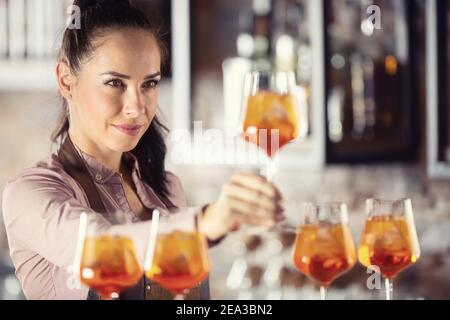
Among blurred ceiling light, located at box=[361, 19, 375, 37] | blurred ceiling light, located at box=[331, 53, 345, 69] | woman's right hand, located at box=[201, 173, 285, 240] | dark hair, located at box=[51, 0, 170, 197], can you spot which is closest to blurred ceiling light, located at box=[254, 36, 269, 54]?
blurred ceiling light, located at box=[331, 53, 345, 69]

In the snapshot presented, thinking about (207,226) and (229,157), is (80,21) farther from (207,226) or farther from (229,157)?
(229,157)

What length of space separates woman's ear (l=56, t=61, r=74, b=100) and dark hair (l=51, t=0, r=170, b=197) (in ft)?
0.04

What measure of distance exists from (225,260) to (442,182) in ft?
2.63

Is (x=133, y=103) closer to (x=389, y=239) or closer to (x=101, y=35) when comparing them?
(x=101, y=35)

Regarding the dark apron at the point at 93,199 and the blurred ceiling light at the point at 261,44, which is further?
the blurred ceiling light at the point at 261,44

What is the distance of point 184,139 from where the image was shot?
8.18ft

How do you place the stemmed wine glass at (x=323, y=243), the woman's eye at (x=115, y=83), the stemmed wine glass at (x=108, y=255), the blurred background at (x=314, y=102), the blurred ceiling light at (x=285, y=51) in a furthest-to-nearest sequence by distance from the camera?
the blurred ceiling light at (x=285, y=51) < the blurred background at (x=314, y=102) < the woman's eye at (x=115, y=83) < the stemmed wine glass at (x=323, y=243) < the stemmed wine glass at (x=108, y=255)

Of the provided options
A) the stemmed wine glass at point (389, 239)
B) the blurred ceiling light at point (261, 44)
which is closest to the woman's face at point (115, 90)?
the stemmed wine glass at point (389, 239)

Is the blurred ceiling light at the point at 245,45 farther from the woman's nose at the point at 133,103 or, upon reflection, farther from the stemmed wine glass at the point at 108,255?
the stemmed wine glass at the point at 108,255

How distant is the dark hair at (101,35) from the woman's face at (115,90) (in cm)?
2

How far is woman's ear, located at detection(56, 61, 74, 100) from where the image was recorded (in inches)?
61.2

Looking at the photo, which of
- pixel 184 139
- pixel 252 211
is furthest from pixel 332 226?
pixel 184 139

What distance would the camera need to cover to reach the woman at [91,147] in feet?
4.75

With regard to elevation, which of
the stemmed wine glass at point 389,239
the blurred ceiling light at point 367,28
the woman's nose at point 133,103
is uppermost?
the blurred ceiling light at point 367,28
